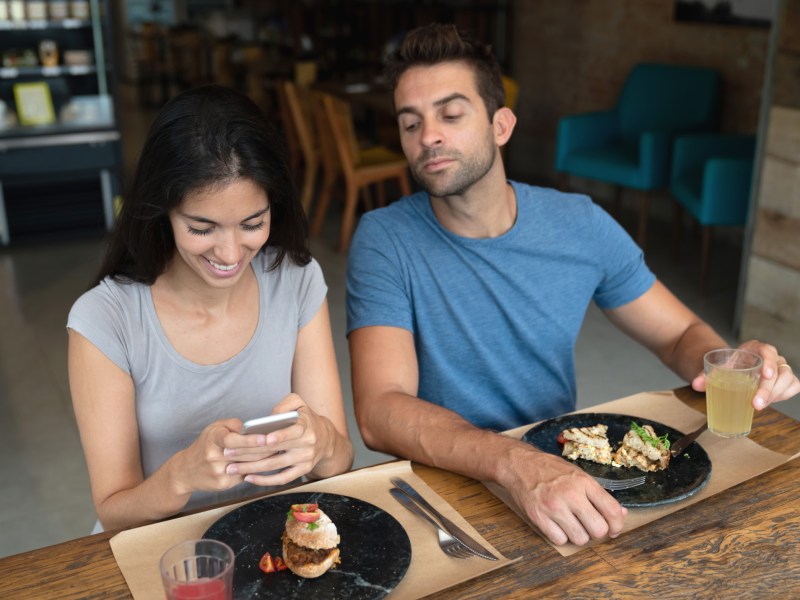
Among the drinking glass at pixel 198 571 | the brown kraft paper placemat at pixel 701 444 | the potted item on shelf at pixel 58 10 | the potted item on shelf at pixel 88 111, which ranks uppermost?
the potted item on shelf at pixel 58 10

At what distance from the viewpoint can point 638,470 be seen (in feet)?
4.34

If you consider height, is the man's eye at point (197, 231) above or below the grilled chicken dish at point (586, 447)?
above

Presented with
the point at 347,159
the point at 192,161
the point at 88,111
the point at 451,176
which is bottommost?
the point at 347,159

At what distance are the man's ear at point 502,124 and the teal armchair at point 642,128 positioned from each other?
324 centimetres

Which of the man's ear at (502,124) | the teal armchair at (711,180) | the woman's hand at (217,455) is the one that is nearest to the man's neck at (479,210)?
the man's ear at (502,124)

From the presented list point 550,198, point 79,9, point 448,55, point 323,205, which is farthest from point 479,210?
A: point 79,9

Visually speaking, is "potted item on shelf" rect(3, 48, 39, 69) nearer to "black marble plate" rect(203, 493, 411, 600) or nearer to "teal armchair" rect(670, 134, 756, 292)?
"teal armchair" rect(670, 134, 756, 292)

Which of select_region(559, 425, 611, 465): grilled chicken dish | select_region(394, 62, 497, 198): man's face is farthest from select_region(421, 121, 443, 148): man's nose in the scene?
select_region(559, 425, 611, 465): grilled chicken dish

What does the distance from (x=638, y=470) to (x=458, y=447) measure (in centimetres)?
27

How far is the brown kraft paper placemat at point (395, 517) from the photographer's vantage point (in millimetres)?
1080

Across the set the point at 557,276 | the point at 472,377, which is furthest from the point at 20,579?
the point at 557,276

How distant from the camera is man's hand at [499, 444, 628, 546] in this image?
1.16 metres

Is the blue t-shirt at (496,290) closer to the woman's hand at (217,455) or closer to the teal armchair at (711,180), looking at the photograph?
the woman's hand at (217,455)

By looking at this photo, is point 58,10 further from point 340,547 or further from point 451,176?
point 340,547
